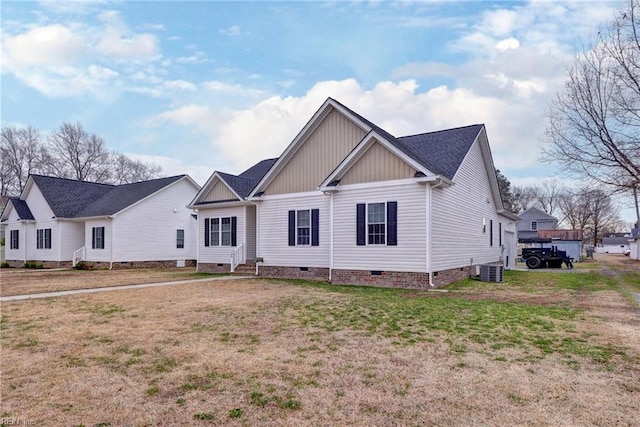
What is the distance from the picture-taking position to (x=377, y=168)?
13383 mm

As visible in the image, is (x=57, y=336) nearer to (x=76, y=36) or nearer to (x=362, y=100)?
(x=76, y=36)

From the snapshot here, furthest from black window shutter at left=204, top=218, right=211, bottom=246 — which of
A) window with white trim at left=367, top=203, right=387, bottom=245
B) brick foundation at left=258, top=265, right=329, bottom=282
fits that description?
window with white trim at left=367, top=203, right=387, bottom=245

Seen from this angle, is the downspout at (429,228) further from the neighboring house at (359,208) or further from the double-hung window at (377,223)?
the double-hung window at (377,223)

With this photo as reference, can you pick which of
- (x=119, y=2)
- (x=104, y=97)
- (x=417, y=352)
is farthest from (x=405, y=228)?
(x=104, y=97)

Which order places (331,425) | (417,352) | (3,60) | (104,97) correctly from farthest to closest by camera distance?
(104,97), (3,60), (417,352), (331,425)

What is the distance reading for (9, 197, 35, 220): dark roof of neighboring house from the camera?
26.8 m

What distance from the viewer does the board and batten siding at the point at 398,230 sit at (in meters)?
12.5

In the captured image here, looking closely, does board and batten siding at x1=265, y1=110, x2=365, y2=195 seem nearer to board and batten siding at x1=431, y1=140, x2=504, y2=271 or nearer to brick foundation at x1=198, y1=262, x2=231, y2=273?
board and batten siding at x1=431, y1=140, x2=504, y2=271

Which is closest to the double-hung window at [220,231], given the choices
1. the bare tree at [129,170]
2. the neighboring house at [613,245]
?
the bare tree at [129,170]

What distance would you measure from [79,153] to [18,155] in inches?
223

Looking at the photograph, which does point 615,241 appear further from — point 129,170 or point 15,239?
point 15,239

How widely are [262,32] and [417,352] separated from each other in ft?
43.8

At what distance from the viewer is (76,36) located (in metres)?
12.7

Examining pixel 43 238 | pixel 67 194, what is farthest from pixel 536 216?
pixel 43 238
